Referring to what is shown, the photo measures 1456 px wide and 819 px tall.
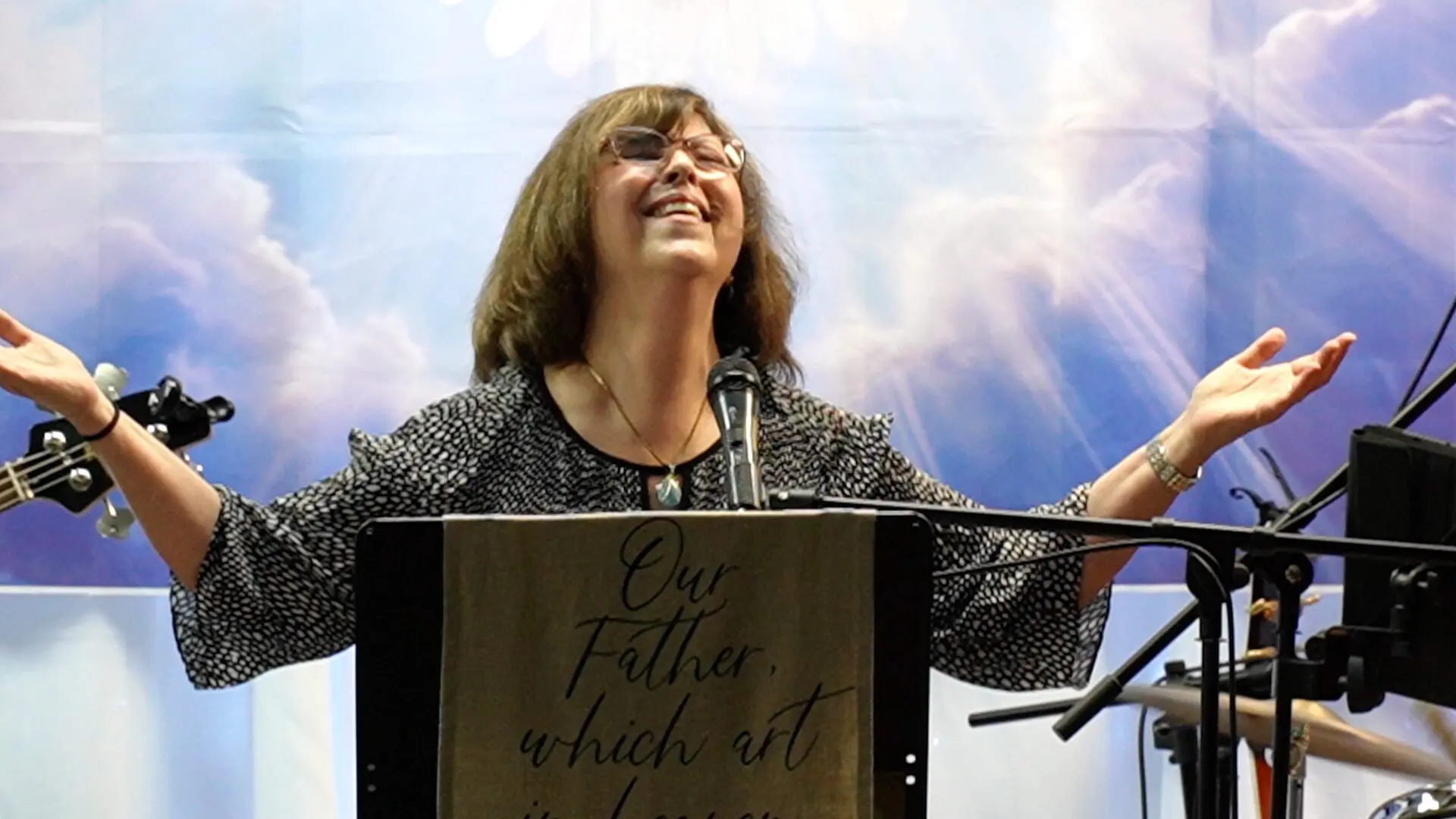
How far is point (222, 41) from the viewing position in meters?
2.53

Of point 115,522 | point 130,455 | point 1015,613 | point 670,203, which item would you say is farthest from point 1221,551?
point 115,522

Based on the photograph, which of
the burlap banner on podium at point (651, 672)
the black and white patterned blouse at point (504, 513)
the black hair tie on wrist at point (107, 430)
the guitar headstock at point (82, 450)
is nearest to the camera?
the burlap banner on podium at point (651, 672)

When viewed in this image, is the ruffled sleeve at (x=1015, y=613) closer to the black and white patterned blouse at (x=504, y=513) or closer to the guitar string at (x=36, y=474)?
the black and white patterned blouse at (x=504, y=513)

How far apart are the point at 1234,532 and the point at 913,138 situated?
1572 millimetres

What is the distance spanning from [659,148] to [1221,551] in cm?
91

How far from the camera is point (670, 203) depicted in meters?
1.76

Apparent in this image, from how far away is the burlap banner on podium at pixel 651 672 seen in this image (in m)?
1.04

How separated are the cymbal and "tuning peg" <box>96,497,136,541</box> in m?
1.46

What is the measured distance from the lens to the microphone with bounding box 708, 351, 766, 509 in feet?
4.12

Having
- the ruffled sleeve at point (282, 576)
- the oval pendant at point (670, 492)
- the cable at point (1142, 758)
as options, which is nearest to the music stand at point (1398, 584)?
the oval pendant at point (670, 492)

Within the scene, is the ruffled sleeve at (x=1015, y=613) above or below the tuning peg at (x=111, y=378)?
below

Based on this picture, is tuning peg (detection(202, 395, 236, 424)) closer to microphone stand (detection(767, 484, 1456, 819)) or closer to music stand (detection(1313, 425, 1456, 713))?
microphone stand (detection(767, 484, 1456, 819))

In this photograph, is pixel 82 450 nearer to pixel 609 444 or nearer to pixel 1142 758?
pixel 609 444

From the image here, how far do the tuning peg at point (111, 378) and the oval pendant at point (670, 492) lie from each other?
0.96 meters
